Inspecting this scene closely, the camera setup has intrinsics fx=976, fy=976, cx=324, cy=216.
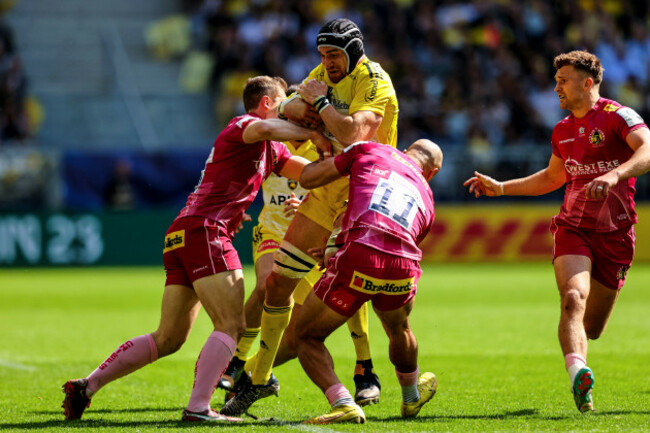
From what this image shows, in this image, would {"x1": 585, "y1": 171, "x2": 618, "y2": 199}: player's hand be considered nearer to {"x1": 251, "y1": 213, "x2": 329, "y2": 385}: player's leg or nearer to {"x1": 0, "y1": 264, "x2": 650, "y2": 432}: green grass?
{"x1": 0, "y1": 264, "x2": 650, "y2": 432}: green grass

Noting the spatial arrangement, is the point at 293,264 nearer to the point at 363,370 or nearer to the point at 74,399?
the point at 363,370

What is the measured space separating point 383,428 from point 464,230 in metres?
18.3

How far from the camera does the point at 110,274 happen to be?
22.5 m

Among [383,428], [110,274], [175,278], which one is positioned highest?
[175,278]

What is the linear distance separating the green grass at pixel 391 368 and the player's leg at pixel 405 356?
0.47 feet

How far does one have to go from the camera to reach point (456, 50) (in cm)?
2750

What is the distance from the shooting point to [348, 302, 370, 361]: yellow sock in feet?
26.9

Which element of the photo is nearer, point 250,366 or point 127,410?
point 127,410

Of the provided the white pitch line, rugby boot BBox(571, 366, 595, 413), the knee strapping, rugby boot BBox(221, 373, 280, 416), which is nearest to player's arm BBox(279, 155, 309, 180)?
the knee strapping

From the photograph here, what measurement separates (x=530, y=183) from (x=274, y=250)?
2.33m

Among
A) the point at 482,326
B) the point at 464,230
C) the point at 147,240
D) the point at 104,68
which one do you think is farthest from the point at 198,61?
the point at 482,326

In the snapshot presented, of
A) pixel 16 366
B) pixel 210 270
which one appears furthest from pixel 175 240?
pixel 16 366

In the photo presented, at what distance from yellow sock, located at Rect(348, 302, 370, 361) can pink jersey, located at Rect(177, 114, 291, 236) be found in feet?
5.63

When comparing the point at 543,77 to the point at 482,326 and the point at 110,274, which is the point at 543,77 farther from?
the point at 482,326
